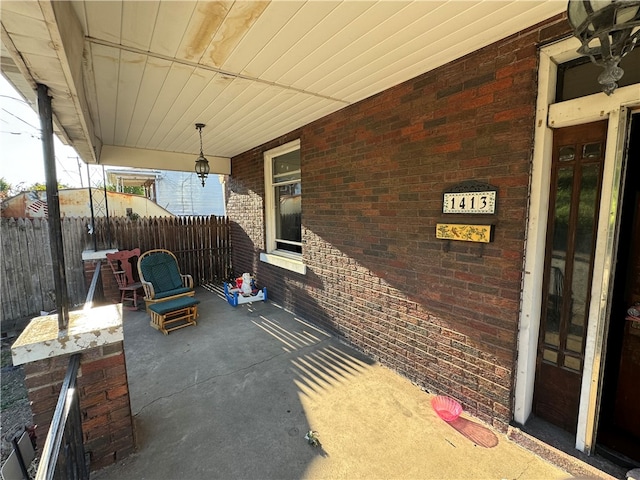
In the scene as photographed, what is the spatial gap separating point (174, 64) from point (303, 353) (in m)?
3.09

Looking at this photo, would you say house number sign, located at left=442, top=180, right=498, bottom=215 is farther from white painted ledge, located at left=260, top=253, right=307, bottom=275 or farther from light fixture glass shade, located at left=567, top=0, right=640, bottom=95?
white painted ledge, located at left=260, top=253, right=307, bottom=275

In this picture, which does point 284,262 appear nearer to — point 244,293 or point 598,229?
point 244,293

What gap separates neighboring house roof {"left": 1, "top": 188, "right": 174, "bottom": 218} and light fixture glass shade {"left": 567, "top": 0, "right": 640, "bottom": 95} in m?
8.73

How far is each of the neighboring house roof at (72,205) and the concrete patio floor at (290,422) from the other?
20.6 ft

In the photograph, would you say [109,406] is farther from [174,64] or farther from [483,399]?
[483,399]

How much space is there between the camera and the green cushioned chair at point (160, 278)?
441 cm

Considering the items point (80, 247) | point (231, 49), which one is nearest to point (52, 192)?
point (231, 49)

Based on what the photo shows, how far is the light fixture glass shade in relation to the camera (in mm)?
891

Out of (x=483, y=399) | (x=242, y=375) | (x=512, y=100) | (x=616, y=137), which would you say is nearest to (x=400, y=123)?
(x=512, y=100)

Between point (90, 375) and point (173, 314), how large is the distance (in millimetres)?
2589

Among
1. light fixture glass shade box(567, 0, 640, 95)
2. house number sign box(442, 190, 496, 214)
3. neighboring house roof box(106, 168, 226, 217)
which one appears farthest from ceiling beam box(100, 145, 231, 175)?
neighboring house roof box(106, 168, 226, 217)

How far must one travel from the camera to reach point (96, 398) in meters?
1.73

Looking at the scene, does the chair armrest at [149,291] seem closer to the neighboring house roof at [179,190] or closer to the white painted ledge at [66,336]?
the white painted ledge at [66,336]

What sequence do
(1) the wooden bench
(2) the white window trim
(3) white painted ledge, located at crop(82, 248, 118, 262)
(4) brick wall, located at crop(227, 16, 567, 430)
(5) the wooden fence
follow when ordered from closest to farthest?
(4) brick wall, located at crop(227, 16, 567, 430), (1) the wooden bench, (2) the white window trim, (5) the wooden fence, (3) white painted ledge, located at crop(82, 248, 118, 262)
